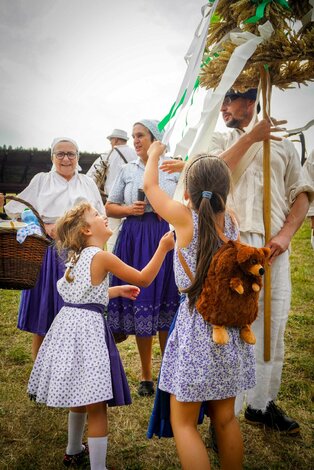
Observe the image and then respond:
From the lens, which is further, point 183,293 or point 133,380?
point 133,380

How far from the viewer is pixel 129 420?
9.50ft

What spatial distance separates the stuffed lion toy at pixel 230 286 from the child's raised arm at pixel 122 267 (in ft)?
1.71

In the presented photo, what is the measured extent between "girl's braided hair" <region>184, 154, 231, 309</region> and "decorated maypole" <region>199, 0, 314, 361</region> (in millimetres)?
283

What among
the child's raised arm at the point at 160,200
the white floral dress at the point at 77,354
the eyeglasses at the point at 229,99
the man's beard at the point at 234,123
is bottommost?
the white floral dress at the point at 77,354

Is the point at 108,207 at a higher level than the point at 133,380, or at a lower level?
higher

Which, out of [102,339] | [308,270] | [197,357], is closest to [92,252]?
[102,339]

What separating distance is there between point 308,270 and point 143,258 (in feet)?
16.9

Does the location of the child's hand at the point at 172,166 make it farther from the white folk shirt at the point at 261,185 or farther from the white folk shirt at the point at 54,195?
the white folk shirt at the point at 54,195

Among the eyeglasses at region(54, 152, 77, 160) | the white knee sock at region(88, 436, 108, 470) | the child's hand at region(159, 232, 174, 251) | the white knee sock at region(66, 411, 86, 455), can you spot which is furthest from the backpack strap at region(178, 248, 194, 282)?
the eyeglasses at region(54, 152, 77, 160)

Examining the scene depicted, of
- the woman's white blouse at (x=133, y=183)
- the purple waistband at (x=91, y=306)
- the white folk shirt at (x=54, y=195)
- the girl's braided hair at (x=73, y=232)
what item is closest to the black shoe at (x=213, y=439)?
the purple waistband at (x=91, y=306)

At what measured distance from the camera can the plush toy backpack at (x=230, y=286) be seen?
1.74 metres

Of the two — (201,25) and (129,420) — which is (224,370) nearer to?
(129,420)

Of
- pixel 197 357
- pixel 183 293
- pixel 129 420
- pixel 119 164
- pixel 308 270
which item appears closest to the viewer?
pixel 197 357

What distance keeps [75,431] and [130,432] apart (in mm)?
518
